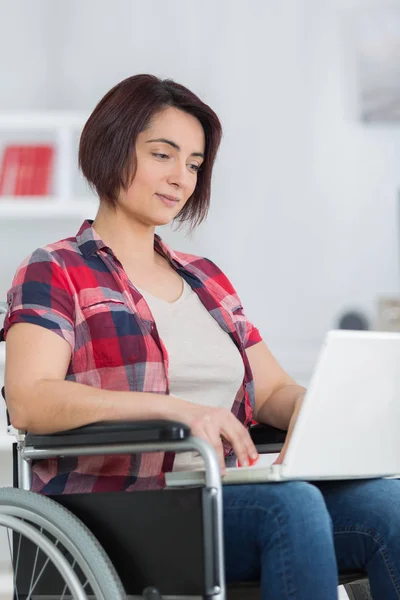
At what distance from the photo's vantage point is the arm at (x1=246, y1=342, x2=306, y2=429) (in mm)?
1740

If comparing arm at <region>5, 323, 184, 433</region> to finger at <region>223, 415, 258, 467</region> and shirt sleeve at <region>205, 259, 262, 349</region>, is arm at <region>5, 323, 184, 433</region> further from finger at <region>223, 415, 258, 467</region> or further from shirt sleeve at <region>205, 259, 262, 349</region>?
shirt sleeve at <region>205, 259, 262, 349</region>

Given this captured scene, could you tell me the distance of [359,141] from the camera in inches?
143

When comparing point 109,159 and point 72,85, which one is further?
point 72,85

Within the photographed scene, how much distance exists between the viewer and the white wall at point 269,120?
355 cm

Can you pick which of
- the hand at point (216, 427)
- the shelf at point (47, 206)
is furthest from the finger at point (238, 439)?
the shelf at point (47, 206)

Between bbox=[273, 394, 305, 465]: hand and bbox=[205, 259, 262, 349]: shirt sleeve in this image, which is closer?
bbox=[273, 394, 305, 465]: hand

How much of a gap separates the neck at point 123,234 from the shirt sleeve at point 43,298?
0.18 meters

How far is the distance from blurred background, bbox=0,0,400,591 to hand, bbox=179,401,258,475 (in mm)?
2183

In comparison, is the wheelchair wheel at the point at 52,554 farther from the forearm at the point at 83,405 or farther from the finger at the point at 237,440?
the finger at the point at 237,440

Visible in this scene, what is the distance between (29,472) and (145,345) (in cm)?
26

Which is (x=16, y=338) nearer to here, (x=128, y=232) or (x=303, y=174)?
(x=128, y=232)

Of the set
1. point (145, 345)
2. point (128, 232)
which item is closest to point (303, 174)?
point (128, 232)

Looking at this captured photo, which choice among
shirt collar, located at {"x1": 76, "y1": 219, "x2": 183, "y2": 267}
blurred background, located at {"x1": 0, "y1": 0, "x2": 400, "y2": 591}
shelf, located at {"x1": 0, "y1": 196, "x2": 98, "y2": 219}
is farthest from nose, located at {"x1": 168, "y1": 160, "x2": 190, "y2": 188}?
blurred background, located at {"x1": 0, "y1": 0, "x2": 400, "y2": 591}

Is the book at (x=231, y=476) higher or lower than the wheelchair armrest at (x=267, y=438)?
higher
